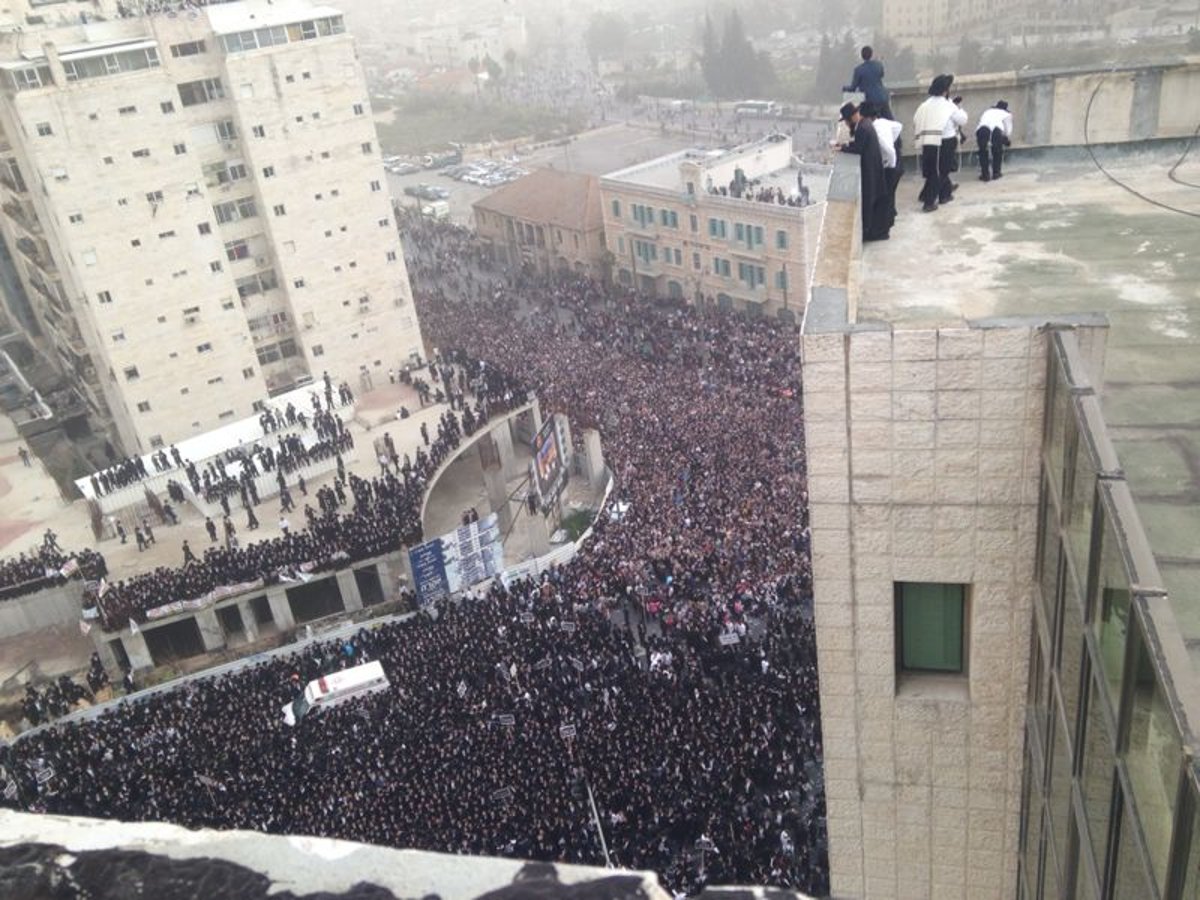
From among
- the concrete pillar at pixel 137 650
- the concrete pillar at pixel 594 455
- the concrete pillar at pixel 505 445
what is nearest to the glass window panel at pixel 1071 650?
the concrete pillar at pixel 137 650

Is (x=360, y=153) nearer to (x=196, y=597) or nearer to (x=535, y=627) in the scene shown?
(x=196, y=597)

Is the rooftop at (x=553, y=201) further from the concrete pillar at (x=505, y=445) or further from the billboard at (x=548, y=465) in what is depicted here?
the billboard at (x=548, y=465)

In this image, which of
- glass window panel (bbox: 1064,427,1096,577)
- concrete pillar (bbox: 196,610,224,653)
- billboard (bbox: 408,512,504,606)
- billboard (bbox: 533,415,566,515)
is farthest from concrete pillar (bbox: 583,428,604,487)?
glass window panel (bbox: 1064,427,1096,577)

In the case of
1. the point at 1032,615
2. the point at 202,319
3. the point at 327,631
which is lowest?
the point at 327,631

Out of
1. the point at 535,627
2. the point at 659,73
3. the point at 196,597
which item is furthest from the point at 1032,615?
the point at 659,73

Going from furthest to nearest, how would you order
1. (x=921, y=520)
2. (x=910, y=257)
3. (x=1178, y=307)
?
(x=910, y=257) < (x=1178, y=307) < (x=921, y=520)

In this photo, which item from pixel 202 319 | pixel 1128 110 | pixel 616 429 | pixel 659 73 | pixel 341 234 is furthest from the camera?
pixel 659 73
